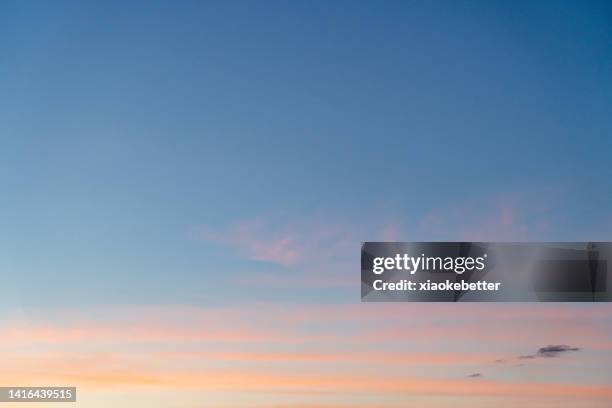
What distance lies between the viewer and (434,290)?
59938 millimetres

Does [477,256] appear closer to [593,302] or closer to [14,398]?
[593,302]

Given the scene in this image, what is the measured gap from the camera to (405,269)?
59.8 meters

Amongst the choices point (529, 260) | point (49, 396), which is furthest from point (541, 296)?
point (49, 396)

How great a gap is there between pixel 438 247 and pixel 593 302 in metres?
3.50

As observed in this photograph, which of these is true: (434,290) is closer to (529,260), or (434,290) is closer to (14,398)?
(529,260)

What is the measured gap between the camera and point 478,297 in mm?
59750

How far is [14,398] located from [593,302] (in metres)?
12.4

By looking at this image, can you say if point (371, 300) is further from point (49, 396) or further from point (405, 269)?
point (49, 396)

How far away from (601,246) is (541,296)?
1.66 m

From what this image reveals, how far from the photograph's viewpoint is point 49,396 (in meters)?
59.4

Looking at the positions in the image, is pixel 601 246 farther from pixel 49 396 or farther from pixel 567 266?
pixel 49 396

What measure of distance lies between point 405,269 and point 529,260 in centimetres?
263

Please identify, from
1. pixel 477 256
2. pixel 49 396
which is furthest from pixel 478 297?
pixel 49 396

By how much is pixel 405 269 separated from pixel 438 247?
850 millimetres
